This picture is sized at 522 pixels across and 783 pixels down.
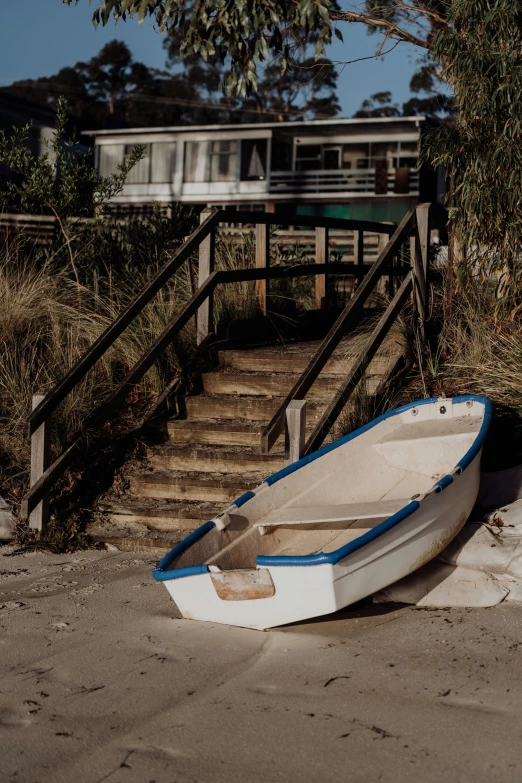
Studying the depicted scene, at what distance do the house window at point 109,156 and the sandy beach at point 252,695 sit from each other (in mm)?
33390

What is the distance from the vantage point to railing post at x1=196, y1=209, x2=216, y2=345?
846 centimetres

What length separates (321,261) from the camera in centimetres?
1092

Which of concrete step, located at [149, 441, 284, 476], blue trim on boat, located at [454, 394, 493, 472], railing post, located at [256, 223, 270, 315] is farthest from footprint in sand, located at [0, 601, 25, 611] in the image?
railing post, located at [256, 223, 270, 315]

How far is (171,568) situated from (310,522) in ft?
3.18

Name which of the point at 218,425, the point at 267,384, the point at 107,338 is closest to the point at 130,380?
the point at 107,338

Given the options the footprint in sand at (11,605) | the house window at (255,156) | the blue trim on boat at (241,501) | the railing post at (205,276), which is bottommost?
the footprint in sand at (11,605)

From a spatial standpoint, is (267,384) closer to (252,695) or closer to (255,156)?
(252,695)

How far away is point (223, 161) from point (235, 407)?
29.2 meters

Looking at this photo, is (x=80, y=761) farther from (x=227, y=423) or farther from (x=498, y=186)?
(x=498, y=186)

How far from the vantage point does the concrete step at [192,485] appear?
687 cm

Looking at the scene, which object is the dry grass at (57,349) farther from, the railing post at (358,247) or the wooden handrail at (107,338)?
the railing post at (358,247)

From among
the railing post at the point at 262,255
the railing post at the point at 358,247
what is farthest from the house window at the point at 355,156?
the railing post at the point at 262,255

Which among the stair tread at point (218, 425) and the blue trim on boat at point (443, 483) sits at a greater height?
the blue trim on boat at point (443, 483)

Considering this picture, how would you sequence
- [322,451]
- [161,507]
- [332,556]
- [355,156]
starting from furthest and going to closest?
[355,156]
[161,507]
[322,451]
[332,556]
